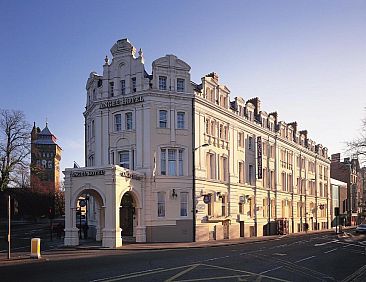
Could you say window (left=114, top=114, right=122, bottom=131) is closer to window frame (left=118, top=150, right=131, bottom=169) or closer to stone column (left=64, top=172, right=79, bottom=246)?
window frame (left=118, top=150, right=131, bottom=169)

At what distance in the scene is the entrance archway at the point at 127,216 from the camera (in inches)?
1603

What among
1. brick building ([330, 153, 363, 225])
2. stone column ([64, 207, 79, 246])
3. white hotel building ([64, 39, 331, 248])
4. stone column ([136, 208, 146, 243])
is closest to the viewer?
stone column ([64, 207, 79, 246])

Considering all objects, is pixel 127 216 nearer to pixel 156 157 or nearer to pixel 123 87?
pixel 156 157

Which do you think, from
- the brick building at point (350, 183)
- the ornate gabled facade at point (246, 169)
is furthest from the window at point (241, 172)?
the brick building at point (350, 183)

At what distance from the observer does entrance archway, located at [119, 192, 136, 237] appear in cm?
4072

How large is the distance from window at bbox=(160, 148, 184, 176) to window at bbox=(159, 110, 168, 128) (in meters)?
2.11

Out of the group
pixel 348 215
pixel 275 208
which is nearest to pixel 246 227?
pixel 275 208

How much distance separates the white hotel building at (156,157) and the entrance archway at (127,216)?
89mm

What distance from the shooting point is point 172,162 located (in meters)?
41.1

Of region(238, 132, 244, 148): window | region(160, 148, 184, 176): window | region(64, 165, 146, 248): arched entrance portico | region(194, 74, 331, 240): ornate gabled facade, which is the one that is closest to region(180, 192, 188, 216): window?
region(194, 74, 331, 240): ornate gabled facade

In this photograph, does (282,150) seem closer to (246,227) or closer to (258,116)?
(258,116)

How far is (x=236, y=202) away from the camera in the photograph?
49.7 m

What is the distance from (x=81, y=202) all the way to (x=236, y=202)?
645 inches

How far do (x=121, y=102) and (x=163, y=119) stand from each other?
403 cm
